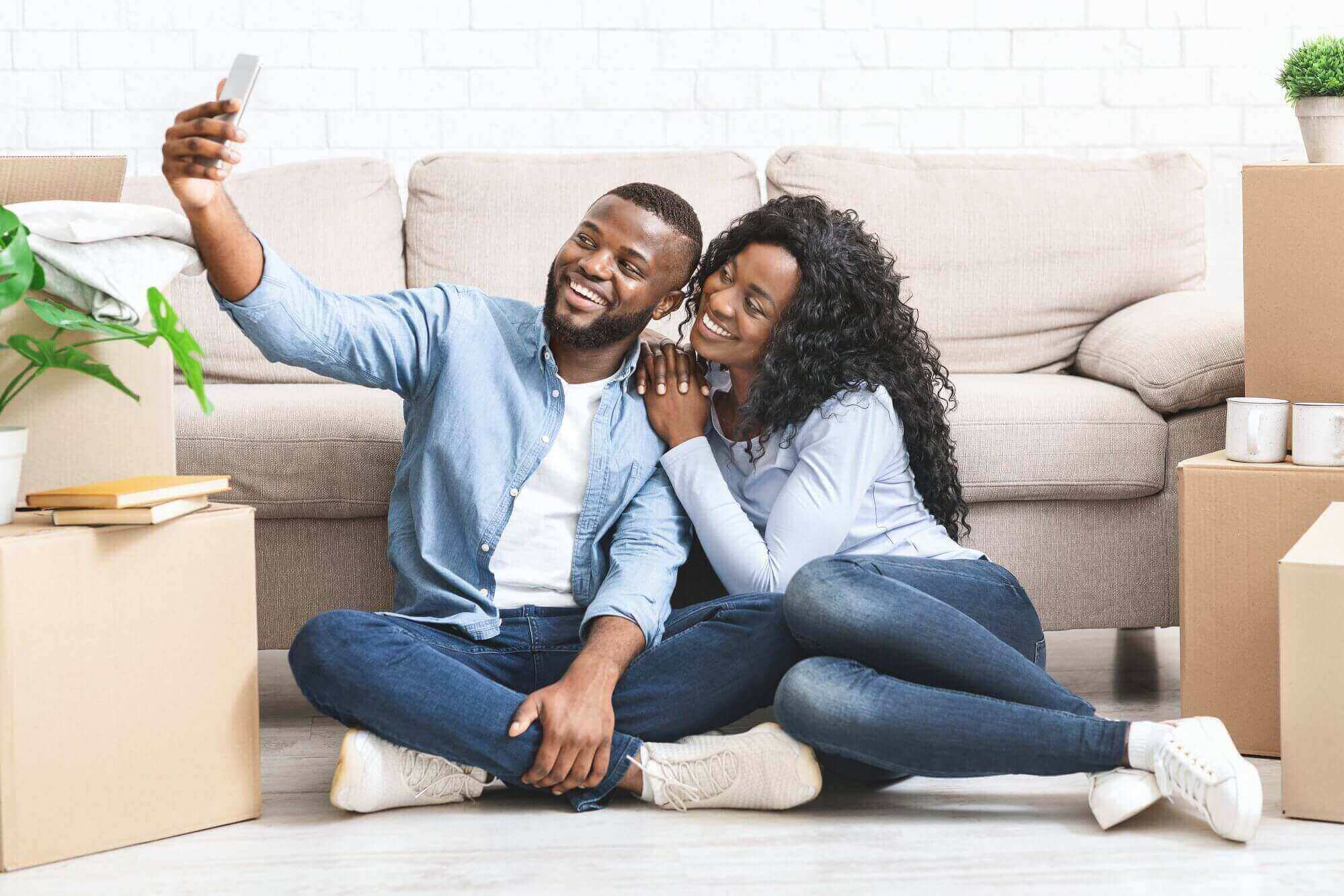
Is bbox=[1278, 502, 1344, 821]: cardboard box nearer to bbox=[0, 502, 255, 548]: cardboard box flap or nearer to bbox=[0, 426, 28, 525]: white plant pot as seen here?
bbox=[0, 502, 255, 548]: cardboard box flap

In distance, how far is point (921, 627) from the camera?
149 centimetres

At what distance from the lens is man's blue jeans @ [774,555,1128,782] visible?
144cm

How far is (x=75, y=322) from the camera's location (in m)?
1.30

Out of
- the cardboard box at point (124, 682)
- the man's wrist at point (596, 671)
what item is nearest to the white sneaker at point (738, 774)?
the man's wrist at point (596, 671)

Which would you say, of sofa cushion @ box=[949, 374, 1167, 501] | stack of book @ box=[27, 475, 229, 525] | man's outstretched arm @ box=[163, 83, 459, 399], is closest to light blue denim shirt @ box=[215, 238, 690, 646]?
man's outstretched arm @ box=[163, 83, 459, 399]

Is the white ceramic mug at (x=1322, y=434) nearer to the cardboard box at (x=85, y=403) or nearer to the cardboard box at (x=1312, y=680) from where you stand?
the cardboard box at (x=1312, y=680)

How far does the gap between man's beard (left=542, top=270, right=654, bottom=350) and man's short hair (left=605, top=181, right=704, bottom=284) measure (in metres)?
0.10

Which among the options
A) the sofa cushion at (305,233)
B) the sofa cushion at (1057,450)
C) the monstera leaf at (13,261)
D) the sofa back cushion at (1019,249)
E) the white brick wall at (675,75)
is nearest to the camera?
the monstera leaf at (13,261)

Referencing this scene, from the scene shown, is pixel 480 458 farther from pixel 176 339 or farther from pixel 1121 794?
pixel 1121 794

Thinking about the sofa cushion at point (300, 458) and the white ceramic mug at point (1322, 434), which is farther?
the sofa cushion at point (300, 458)

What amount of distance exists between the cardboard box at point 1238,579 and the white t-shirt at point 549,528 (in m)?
0.78

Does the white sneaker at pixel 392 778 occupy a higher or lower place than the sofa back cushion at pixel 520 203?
lower

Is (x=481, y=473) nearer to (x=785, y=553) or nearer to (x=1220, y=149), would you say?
(x=785, y=553)

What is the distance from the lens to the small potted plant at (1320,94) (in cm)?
183
